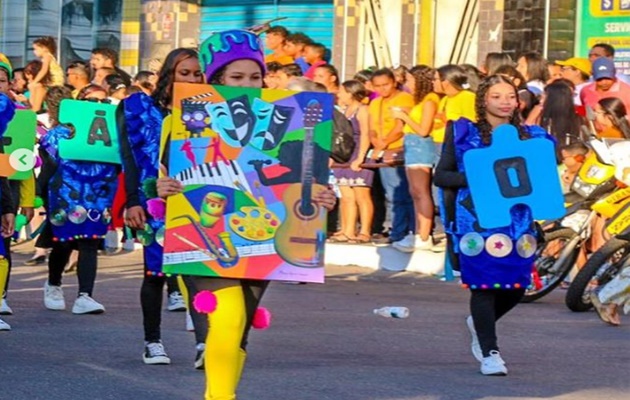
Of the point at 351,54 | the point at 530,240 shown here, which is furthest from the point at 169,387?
the point at 351,54

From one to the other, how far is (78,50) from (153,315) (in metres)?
17.4

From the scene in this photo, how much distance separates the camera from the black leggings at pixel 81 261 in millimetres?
11688

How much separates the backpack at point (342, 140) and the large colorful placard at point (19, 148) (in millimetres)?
5780

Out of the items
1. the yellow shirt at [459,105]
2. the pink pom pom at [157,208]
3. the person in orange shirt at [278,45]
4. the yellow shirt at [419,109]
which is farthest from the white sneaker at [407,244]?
the pink pom pom at [157,208]

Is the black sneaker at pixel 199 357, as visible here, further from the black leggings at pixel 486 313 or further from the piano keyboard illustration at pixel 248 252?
the piano keyboard illustration at pixel 248 252

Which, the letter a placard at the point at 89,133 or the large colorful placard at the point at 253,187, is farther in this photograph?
the letter a placard at the point at 89,133

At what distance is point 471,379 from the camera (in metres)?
8.84

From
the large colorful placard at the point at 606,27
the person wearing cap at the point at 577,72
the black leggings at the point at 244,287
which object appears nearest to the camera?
the black leggings at the point at 244,287

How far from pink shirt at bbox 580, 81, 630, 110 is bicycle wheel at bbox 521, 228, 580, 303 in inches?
94.1

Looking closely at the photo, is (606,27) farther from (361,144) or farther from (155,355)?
(155,355)

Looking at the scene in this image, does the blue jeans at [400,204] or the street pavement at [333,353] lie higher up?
the blue jeans at [400,204]

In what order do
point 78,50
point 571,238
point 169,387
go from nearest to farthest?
1. point 169,387
2. point 571,238
3. point 78,50

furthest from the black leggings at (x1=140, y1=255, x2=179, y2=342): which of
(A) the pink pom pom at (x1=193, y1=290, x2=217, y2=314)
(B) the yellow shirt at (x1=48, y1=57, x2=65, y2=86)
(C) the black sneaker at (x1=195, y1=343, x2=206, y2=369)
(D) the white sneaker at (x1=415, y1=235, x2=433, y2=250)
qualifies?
(B) the yellow shirt at (x1=48, y1=57, x2=65, y2=86)

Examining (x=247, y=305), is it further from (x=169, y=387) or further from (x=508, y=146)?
(x=508, y=146)
